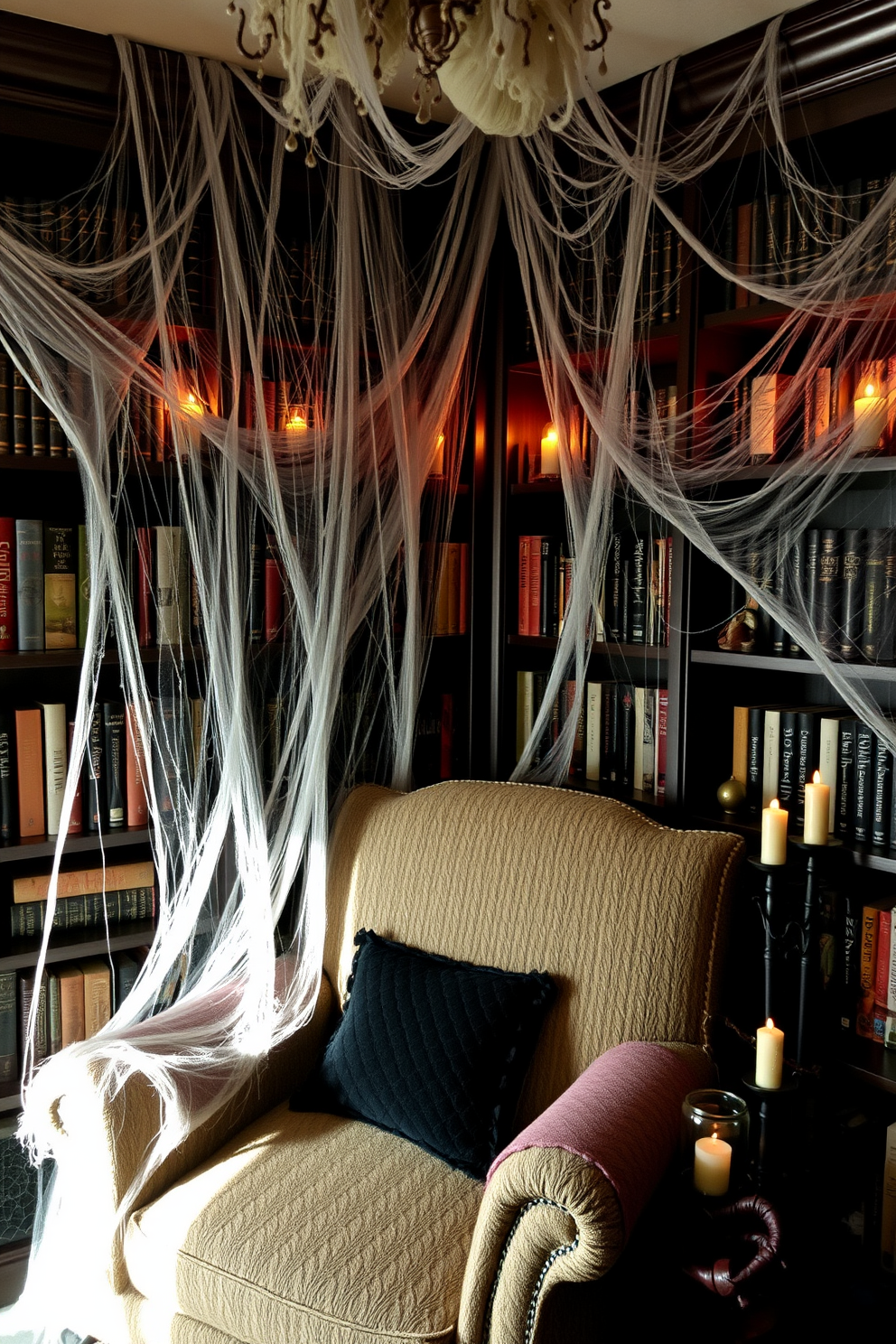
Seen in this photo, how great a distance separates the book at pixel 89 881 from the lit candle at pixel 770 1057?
124 centimetres

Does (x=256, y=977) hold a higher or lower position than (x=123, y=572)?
lower

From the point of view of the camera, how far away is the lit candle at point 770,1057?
1699 millimetres

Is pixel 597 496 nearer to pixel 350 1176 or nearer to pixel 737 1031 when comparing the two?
pixel 737 1031

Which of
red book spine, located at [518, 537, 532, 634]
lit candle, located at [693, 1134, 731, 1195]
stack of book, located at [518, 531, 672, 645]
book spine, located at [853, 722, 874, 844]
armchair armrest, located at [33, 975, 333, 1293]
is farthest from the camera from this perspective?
red book spine, located at [518, 537, 532, 634]

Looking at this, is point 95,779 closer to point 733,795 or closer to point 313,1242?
point 313,1242

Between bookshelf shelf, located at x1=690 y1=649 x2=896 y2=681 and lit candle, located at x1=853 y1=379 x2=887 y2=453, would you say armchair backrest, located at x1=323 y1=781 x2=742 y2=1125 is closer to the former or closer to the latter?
bookshelf shelf, located at x1=690 y1=649 x2=896 y2=681

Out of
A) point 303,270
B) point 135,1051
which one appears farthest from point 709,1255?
point 303,270

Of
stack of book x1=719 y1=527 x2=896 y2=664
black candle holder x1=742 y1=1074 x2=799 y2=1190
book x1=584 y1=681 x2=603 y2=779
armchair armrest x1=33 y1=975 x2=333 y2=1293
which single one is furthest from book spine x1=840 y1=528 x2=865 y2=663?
armchair armrest x1=33 y1=975 x2=333 y2=1293

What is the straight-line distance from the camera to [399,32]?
3.52 ft

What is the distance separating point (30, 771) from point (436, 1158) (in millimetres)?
1048

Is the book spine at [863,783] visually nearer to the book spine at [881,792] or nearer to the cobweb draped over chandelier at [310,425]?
the book spine at [881,792]

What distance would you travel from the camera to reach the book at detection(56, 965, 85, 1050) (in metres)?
2.16

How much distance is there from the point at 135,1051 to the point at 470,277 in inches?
62.9

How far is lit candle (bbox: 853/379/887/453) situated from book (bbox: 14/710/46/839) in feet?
5.14
